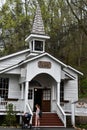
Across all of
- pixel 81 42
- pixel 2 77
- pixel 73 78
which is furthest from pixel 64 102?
pixel 81 42

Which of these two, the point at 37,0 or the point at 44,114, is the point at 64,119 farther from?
the point at 37,0

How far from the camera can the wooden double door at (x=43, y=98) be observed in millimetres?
27266

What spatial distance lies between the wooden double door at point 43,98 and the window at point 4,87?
2.74 metres

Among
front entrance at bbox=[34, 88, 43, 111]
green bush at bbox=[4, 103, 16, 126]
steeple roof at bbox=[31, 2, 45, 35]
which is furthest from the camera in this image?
steeple roof at bbox=[31, 2, 45, 35]

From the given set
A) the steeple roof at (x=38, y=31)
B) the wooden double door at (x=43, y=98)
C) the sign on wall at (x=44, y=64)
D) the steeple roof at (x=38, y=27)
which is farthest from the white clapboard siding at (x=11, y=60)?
the sign on wall at (x=44, y=64)

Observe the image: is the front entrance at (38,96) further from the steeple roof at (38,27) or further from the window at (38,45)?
the steeple roof at (38,27)

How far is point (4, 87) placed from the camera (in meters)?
26.7

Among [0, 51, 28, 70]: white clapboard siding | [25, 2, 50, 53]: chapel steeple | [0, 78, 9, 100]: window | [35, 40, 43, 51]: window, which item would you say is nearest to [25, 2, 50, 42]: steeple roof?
[25, 2, 50, 53]: chapel steeple

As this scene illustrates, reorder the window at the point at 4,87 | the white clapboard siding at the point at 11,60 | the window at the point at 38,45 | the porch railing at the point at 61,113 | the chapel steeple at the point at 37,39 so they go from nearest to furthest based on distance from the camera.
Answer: the porch railing at the point at 61,113 < the window at the point at 4,87 < the white clapboard siding at the point at 11,60 < the chapel steeple at the point at 37,39 < the window at the point at 38,45

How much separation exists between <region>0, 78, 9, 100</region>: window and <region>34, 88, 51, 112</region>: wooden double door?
2736mm

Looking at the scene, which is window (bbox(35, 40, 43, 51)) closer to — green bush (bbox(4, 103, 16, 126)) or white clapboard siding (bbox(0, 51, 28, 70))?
white clapboard siding (bbox(0, 51, 28, 70))

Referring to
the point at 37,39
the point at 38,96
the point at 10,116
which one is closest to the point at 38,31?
the point at 37,39

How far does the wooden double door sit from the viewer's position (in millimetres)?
27266

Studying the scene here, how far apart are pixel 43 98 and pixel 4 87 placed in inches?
151
